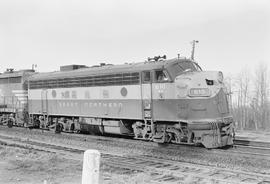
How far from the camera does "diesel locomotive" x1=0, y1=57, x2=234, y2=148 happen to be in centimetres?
1335

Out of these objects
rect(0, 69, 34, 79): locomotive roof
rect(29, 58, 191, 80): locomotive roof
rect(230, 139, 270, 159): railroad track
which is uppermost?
rect(0, 69, 34, 79): locomotive roof

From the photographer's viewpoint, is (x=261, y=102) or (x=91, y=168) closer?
(x=91, y=168)

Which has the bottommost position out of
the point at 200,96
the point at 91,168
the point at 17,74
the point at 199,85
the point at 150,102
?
the point at 91,168

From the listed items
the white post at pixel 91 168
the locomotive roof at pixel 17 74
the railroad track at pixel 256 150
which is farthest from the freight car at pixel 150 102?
the white post at pixel 91 168

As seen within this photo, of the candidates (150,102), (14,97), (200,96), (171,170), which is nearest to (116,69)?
(150,102)

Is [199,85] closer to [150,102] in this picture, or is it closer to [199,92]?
[199,92]

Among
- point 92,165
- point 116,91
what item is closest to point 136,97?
point 116,91

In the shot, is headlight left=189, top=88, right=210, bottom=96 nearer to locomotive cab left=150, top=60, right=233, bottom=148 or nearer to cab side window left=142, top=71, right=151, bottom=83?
locomotive cab left=150, top=60, right=233, bottom=148

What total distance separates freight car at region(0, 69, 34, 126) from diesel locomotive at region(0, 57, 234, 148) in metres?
4.29

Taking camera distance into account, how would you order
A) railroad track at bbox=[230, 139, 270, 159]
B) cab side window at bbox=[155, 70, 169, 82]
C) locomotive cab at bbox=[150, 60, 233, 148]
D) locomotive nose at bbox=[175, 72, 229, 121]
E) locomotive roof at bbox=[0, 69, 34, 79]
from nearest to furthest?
railroad track at bbox=[230, 139, 270, 159], locomotive cab at bbox=[150, 60, 233, 148], locomotive nose at bbox=[175, 72, 229, 121], cab side window at bbox=[155, 70, 169, 82], locomotive roof at bbox=[0, 69, 34, 79]

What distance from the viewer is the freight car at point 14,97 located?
2352 centimetres

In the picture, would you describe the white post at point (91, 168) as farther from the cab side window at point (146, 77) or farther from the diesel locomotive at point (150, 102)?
the cab side window at point (146, 77)

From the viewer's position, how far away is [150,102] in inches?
579

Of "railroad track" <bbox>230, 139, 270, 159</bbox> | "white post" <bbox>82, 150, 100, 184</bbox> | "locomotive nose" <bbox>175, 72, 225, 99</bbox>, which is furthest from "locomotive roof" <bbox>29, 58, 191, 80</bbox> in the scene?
"white post" <bbox>82, 150, 100, 184</bbox>
